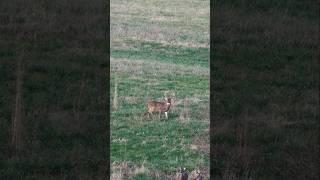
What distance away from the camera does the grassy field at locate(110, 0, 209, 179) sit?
713 centimetres

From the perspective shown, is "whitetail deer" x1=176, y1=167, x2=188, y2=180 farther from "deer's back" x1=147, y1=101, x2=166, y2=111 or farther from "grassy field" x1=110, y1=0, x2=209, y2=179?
"deer's back" x1=147, y1=101, x2=166, y2=111

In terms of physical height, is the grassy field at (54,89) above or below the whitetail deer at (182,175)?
above

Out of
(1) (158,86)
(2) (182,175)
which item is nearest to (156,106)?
(2) (182,175)

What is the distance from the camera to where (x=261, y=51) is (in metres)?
13.5

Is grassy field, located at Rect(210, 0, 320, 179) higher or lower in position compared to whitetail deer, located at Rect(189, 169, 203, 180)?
higher

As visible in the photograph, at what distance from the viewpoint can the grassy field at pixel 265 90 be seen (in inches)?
310

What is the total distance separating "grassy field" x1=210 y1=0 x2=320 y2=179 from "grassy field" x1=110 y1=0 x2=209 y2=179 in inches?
16.5

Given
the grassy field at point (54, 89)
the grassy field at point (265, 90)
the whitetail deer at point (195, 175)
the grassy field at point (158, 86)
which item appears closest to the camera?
the whitetail deer at point (195, 175)

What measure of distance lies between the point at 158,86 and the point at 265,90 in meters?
3.03

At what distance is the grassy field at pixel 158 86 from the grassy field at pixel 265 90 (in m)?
0.42

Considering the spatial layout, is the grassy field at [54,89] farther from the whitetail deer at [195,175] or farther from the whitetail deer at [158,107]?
the whitetail deer at [195,175]

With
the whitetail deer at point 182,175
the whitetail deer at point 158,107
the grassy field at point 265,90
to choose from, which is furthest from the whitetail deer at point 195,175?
the whitetail deer at point 158,107

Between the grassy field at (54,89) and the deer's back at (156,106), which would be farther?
the grassy field at (54,89)

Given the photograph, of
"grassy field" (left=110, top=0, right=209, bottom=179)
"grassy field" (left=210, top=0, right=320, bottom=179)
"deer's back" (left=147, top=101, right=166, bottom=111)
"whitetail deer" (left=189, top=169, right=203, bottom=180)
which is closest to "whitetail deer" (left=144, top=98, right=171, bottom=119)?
"deer's back" (left=147, top=101, right=166, bottom=111)
